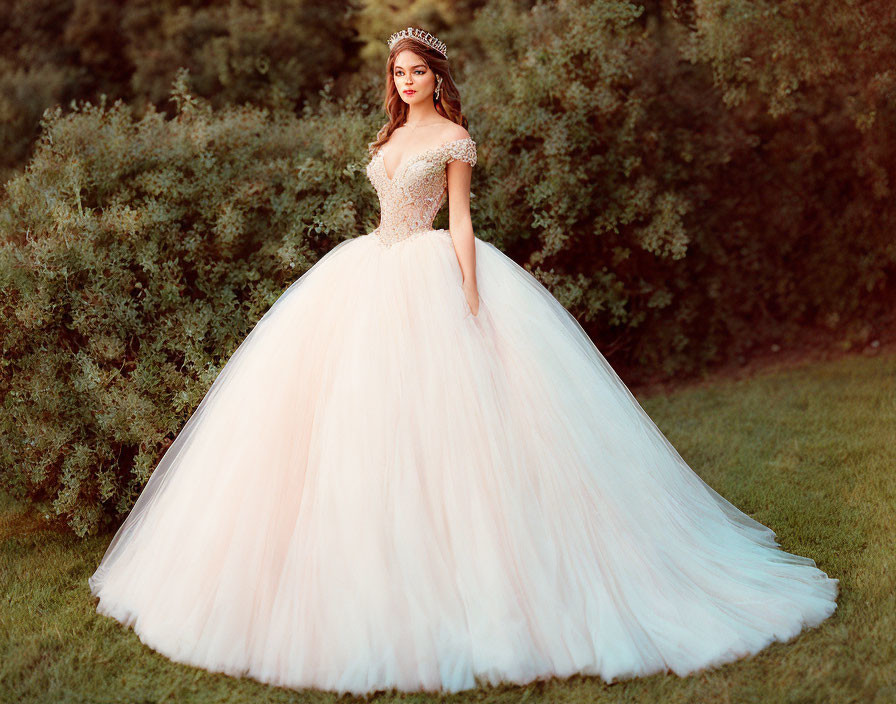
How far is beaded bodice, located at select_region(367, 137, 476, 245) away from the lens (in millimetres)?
3662

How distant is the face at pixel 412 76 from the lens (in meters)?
3.76

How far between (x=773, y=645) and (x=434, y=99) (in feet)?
8.60

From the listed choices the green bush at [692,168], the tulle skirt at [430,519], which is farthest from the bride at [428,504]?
the green bush at [692,168]

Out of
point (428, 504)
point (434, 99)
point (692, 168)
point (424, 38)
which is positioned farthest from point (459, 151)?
point (692, 168)

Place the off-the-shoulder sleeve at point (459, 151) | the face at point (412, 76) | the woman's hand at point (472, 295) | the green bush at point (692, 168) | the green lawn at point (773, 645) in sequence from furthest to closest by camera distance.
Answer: the green bush at point (692, 168)
the face at point (412, 76)
the off-the-shoulder sleeve at point (459, 151)
the woman's hand at point (472, 295)
the green lawn at point (773, 645)

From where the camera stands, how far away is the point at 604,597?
3178 millimetres

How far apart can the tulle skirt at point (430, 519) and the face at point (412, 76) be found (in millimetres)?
617

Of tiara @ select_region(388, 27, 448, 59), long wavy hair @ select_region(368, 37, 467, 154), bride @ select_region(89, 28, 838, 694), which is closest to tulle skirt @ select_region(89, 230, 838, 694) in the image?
bride @ select_region(89, 28, 838, 694)

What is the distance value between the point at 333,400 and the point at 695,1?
558cm

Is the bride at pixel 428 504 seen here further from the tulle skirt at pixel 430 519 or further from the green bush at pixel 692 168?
the green bush at pixel 692 168

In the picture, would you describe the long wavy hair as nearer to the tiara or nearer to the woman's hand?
the tiara

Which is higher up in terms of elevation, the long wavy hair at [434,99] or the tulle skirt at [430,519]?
the long wavy hair at [434,99]

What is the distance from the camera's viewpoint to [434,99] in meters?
3.90

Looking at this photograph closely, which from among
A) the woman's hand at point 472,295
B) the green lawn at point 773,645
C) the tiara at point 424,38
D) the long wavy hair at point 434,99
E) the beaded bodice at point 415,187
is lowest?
the green lawn at point 773,645
